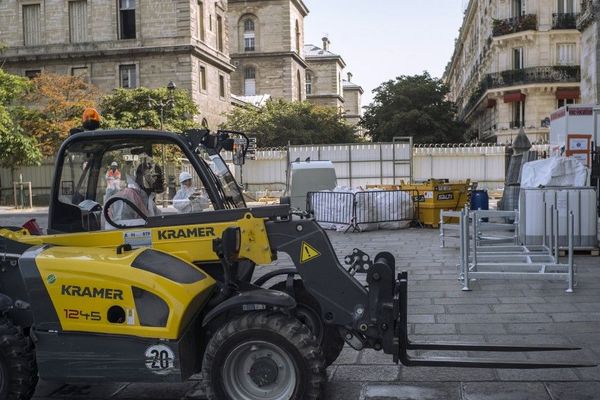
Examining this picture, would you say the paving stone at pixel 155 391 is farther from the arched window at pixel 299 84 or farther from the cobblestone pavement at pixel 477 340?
the arched window at pixel 299 84

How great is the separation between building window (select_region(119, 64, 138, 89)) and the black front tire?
46505 mm

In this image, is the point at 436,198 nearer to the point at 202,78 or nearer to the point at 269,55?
the point at 202,78

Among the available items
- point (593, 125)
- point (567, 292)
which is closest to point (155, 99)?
point (593, 125)

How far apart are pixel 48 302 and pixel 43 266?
258 millimetres

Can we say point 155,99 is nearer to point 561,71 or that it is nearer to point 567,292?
point 561,71

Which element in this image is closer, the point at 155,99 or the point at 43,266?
the point at 43,266

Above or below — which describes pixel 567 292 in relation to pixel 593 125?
below

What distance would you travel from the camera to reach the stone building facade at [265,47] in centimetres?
7494

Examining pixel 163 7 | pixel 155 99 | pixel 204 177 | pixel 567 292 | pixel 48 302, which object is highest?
pixel 163 7

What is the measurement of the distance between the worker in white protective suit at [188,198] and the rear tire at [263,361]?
3.21 ft

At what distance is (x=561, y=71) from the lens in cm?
4741

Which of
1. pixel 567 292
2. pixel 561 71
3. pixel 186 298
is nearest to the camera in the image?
pixel 186 298

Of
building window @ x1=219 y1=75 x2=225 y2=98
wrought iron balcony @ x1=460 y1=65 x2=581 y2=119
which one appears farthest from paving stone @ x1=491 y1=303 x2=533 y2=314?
building window @ x1=219 y1=75 x2=225 y2=98

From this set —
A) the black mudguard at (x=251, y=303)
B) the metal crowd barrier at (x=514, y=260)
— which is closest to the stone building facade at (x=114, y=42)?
the metal crowd barrier at (x=514, y=260)
